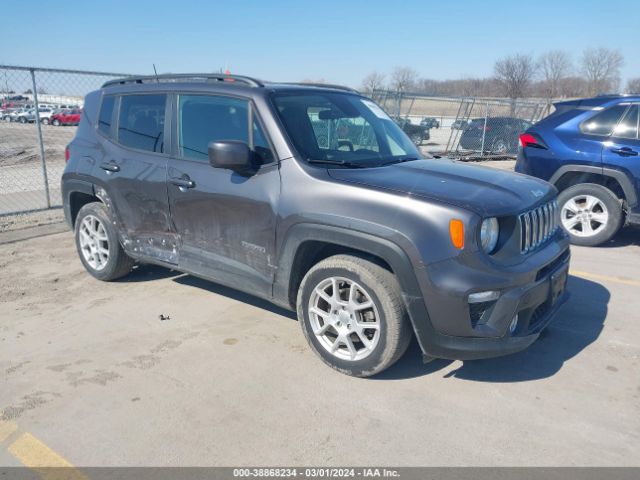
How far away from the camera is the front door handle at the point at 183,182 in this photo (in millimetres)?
4180

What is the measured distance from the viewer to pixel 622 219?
6727mm

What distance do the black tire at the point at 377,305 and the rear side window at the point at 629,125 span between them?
15.8ft

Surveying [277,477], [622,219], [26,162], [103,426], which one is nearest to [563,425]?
[277,477]

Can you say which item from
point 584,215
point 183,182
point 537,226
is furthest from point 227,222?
point 584,215

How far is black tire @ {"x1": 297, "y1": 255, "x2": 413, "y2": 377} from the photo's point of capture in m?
3.23

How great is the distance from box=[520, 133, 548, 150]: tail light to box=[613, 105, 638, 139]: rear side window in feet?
2.76

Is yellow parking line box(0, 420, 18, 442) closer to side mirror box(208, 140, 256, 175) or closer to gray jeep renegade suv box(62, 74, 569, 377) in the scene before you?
gray jeep renegade suv box(62, 74, 569, 377)

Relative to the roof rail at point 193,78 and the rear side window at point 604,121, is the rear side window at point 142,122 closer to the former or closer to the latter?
the roof rail at point 193,78

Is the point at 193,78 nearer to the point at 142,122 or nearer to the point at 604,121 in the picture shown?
the point at 142,122

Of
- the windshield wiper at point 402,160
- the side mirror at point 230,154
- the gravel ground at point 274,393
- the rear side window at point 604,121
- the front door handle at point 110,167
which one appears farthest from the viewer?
the rear side window at point 604,121

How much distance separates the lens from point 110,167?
4.89 metres

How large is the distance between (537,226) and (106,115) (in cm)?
403

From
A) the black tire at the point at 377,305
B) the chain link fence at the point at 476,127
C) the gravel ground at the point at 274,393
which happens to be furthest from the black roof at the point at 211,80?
the chain link fence at the point at 476,127

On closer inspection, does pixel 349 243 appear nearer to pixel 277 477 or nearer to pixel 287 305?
pixel 287 305
